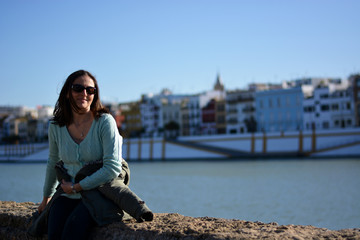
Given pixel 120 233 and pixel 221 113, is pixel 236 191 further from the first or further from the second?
pixel 221 113

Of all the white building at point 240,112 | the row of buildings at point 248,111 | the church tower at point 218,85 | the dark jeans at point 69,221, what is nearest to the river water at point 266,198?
the dark jeans at point 69,221

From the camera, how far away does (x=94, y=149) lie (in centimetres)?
271

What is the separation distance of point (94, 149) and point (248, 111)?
52.7 metres

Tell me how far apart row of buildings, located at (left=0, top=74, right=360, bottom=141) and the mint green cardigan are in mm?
35620

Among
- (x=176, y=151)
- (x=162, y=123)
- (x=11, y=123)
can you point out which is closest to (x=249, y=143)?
(x=176, y=151)

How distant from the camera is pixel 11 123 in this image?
80.2m

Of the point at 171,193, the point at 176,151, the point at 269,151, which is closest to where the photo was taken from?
the point at 171,193

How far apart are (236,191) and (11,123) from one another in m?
66.0

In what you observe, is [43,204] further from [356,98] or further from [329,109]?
[329,109]

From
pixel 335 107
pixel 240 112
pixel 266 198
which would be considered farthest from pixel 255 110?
pixel 266 198

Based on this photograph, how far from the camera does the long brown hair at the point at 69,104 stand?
2.81 metres

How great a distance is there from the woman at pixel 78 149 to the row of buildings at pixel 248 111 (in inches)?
1400

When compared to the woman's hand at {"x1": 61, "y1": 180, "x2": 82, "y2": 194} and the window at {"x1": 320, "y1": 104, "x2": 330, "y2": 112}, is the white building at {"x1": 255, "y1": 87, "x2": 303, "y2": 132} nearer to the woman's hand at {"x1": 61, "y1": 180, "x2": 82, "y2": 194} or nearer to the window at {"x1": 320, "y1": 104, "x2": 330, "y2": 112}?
the window at {"x1": 320, "y1": 104, "x2": 330, "y2": 112}

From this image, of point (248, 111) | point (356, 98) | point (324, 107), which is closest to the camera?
point (356, 98)
